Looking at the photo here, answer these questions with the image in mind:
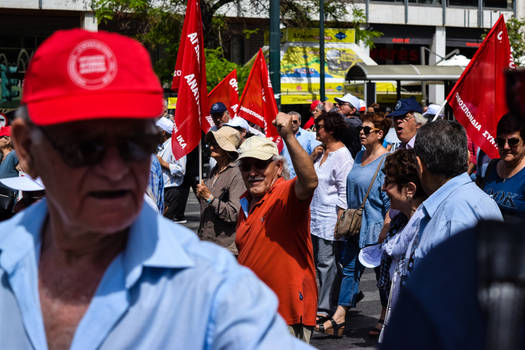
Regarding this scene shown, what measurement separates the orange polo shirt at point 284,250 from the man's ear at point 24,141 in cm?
282

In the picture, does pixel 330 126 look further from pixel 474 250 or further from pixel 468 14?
pixel 468 14

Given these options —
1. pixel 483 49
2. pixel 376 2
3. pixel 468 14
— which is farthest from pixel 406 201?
pixel 468 14

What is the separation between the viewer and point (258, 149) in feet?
16.3

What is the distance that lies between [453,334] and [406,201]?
13.0 ft

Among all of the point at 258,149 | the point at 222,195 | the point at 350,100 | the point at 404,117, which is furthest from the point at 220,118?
the point at 258,149

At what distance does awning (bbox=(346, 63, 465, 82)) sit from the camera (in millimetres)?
23094

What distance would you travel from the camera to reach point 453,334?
1121mm

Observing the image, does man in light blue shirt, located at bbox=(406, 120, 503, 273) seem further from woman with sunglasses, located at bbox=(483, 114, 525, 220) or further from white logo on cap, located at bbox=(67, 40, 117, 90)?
white logo on cap, located at bbox=(67, 40, 117, 90)

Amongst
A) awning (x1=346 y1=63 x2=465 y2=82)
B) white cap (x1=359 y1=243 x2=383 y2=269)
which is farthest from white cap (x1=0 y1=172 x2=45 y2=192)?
awning (x1=346 y1=63 x2=465 y2=82)

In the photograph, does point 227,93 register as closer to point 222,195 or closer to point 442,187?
point 222,195

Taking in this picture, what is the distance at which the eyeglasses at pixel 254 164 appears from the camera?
4.91 metres

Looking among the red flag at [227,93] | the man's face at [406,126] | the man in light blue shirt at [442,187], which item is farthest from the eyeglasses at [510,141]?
the red flag at [227,93]

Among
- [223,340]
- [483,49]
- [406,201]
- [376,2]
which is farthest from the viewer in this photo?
[376,2]

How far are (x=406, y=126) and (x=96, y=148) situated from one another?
23.8ft
